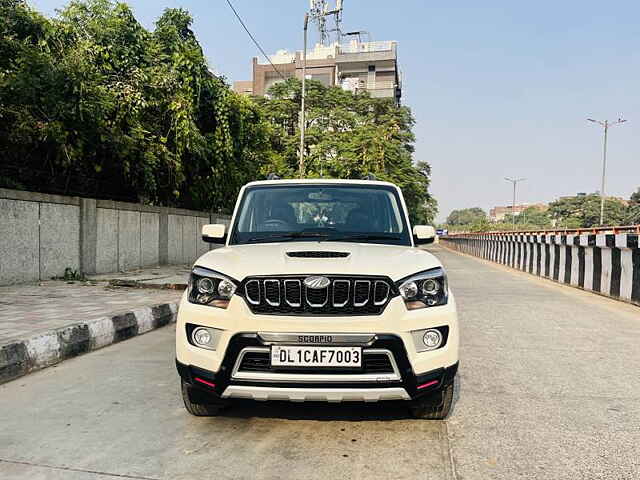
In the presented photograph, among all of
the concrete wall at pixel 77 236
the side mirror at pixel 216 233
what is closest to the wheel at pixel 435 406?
the side mirror at pixel 216 233

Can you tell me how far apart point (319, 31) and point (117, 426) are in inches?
3749

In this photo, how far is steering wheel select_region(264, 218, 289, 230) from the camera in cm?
436

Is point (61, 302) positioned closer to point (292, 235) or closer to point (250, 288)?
point (292, 235)

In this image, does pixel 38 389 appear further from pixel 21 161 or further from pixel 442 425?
pixel 21 161

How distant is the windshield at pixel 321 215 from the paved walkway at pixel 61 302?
251 centimetres

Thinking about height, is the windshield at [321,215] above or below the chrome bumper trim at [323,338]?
above

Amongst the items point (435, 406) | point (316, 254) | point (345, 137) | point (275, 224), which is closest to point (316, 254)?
point (316, 254)

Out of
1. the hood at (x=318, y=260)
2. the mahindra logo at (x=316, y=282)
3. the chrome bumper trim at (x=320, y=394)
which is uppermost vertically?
the hood at (x=318, y=260)

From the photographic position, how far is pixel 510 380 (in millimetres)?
4562

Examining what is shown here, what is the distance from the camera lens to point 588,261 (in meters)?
11.8

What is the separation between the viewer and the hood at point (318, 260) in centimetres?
321

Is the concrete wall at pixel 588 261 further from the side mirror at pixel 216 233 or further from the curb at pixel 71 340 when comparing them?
the curb at pixel 71 340

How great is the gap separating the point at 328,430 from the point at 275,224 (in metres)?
1.66

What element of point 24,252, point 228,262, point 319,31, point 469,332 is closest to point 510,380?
point 469,332
